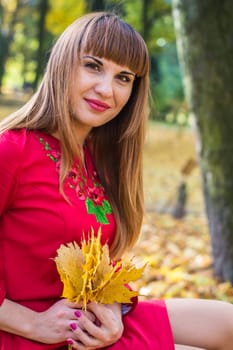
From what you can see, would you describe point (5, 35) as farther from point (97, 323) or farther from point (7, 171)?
point (97, 323)

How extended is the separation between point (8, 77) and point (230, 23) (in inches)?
187

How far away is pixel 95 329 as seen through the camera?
5.22ft

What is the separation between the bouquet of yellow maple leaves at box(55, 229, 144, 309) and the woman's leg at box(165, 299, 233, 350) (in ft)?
1.34

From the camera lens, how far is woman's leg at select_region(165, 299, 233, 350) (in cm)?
186

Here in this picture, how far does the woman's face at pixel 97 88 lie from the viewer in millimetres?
1811

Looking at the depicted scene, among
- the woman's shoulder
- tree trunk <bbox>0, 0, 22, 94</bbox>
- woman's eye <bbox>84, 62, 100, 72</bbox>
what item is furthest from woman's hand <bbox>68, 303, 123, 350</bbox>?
tree trunk <bbox>0, 0, 22, 94</bbox>

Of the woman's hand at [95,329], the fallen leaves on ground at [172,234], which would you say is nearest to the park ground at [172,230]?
the fallen leaves on ground at [172,234]

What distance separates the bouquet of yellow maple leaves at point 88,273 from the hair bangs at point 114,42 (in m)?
0.65

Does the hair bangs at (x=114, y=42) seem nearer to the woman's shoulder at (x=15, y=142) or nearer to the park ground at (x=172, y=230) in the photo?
the woman's shoulder at (x=15, y=142)

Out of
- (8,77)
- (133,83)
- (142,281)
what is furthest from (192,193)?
(133,83)

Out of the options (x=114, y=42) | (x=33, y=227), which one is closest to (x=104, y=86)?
(x=114, y=42)

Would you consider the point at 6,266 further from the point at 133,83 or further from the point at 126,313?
the point at 133,83

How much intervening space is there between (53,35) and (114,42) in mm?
5219

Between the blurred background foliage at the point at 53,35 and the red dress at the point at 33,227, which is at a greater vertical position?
the blurred background foliage at the point at 53,35
